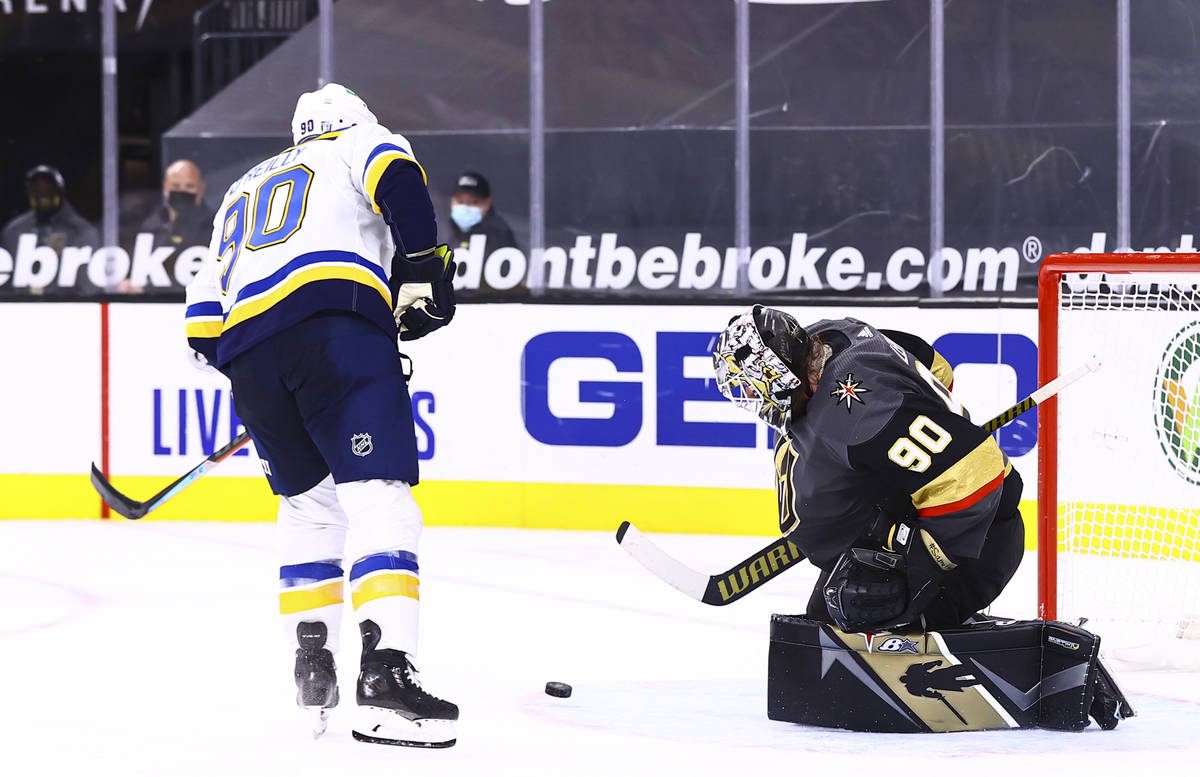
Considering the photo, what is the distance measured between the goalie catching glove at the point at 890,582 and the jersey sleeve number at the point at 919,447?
7.0 inches

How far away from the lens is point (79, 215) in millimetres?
6242

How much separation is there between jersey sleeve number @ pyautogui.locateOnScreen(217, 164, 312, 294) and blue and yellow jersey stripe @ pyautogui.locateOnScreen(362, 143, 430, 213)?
0.38ft

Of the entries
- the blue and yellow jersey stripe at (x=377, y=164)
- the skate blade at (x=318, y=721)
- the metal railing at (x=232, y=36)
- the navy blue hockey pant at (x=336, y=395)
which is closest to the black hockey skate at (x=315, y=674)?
the skate blade at (x=318, y=721)

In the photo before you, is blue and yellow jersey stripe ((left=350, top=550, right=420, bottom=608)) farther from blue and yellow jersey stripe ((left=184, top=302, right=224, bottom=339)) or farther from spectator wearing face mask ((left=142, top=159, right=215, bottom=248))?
spectator wearing face mask ((left=142, top=159, right=215, bottom=248))

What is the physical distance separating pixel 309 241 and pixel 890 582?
1.12m

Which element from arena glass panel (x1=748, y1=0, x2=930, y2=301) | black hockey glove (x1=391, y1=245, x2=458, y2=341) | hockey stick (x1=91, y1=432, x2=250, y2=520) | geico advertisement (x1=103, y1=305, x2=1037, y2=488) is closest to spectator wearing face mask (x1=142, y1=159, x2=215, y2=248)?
geico advertisement (x1=103, y1=305, x2=1037, y2=488)

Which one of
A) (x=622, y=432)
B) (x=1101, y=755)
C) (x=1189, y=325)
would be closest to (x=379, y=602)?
(x=1101, y=755)

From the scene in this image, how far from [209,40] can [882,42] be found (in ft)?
8.04

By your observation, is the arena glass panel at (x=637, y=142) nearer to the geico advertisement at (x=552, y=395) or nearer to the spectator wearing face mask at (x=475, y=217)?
the spectator wearing face mask at (x=475, y=217)

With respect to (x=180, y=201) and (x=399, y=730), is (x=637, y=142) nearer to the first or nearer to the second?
(x=180, y=201)

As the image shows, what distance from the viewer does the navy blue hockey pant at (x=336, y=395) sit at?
2787 mm

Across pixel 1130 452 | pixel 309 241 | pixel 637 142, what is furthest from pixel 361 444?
pixel 637 142

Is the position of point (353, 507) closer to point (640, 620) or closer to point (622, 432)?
point (640, 620)

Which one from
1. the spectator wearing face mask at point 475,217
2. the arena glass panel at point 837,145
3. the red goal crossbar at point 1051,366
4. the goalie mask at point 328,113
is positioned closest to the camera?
the goalie mask at point 328,113
